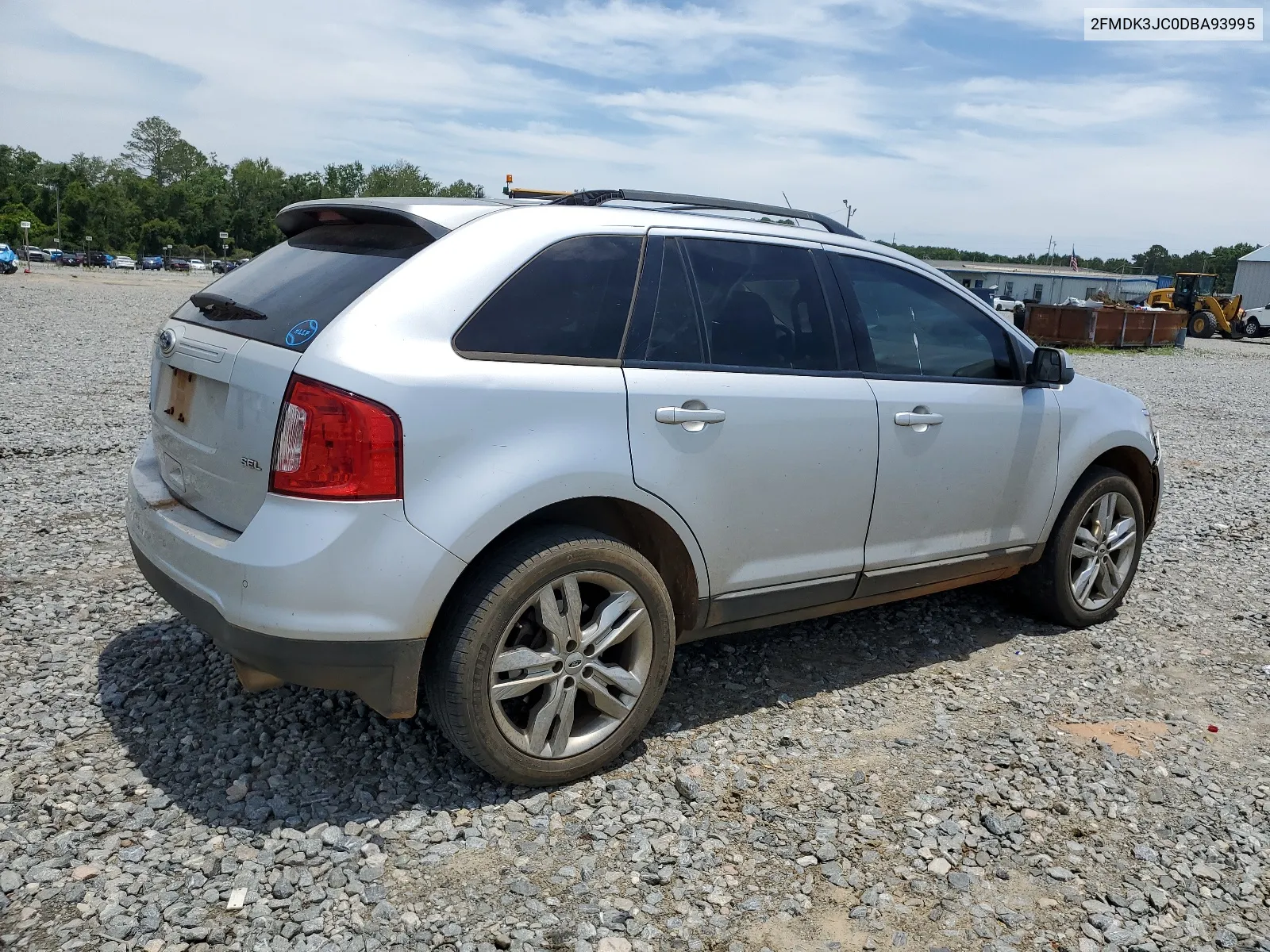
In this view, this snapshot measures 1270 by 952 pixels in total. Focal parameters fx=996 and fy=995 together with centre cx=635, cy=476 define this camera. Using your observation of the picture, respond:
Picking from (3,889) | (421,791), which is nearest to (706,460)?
(421,791)

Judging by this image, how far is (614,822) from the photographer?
310cm

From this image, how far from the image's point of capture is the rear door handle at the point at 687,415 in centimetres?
328

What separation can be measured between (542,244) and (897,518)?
1832mm

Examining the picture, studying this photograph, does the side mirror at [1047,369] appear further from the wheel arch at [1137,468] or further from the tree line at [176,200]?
the tree line at [176,200]

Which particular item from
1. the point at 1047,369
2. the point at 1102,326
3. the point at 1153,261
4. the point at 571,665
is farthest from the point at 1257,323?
the point at 1153,261

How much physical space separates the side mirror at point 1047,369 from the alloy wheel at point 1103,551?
75 cm

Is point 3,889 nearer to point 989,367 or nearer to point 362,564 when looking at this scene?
point 362,564

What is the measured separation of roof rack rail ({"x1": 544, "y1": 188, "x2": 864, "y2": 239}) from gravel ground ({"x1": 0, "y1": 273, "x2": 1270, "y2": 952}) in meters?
1.91

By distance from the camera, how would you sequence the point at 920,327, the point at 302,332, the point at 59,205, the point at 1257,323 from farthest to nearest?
the point at 59,205
the point at 1257,323
the point at 920,327
the point at 302,332

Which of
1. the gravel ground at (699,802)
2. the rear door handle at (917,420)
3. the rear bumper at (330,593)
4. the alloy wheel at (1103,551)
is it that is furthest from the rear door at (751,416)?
the alloy wheel at (1103,551)

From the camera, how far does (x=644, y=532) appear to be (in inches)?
135

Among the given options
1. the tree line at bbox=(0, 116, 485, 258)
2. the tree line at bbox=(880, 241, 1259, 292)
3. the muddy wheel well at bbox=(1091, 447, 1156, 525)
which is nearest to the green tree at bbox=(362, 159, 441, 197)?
the tree line at bbox=(0, 116, 485, 258)

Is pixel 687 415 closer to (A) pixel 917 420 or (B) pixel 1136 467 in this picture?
(A) pixel 917 420

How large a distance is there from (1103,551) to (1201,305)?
41.4 m
